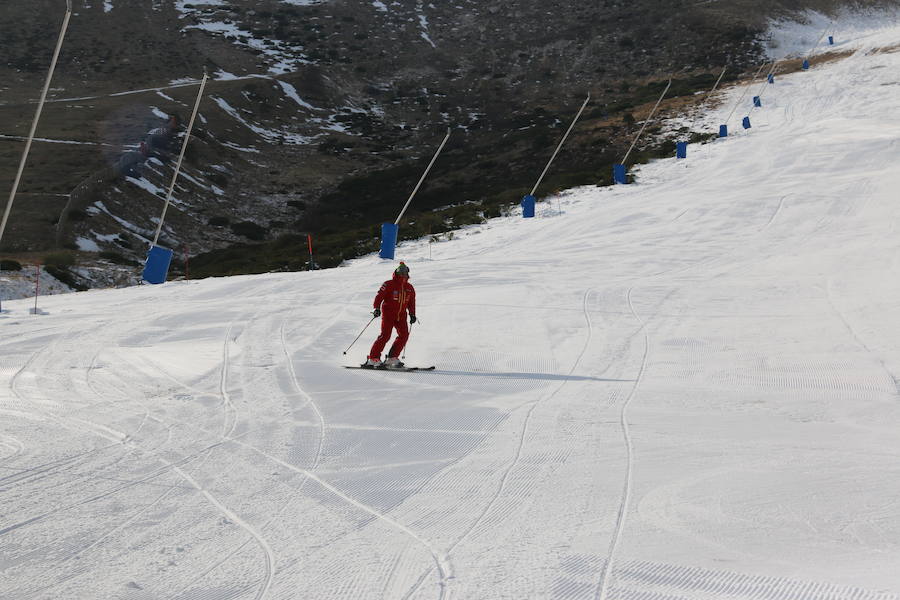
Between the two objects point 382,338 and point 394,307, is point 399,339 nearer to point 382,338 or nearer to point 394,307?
point 382,338

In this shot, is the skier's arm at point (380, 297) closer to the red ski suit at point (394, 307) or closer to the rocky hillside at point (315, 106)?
the red ski suit at point (394, 307)

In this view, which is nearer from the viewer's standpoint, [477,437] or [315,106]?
[477,437]

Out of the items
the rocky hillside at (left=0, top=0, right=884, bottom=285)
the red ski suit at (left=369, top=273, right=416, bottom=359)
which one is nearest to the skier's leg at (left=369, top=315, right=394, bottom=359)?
the red ski suit at (left=369, top=273, right=416, bottom=359)

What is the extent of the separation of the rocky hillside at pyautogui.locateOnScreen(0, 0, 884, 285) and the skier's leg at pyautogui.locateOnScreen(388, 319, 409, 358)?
13070 millimetres

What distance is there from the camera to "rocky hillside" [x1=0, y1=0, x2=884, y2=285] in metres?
36.8

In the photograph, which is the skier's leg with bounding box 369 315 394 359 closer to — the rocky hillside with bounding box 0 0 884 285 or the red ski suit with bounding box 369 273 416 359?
the red ski suit with bounding box 369 273 416 359

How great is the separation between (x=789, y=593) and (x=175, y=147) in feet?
158

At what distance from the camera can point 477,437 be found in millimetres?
7348

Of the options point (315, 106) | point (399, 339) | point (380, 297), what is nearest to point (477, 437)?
point (399, 339)

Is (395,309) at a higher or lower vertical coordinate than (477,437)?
higher

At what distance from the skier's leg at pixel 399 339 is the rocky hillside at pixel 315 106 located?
13070 millimetres

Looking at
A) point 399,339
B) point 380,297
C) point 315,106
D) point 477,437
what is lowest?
point 477,437

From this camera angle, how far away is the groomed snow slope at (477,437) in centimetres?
450

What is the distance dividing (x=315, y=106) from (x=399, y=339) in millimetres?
60354
